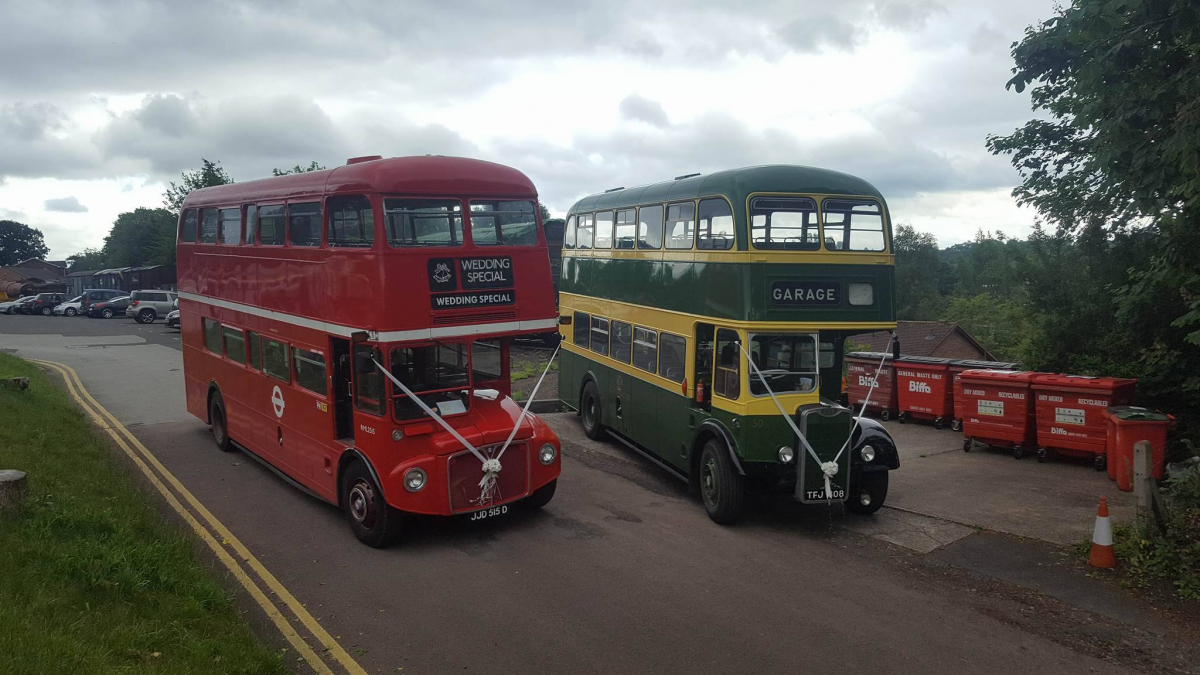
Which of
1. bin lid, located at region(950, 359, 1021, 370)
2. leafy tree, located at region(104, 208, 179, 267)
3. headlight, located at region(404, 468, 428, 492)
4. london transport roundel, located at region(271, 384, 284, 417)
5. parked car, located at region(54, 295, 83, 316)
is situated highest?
leafy tree, located at region(104, 208, 179, 267)

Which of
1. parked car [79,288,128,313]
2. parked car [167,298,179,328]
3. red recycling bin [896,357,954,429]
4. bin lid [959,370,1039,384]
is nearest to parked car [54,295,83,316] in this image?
parked car [79,288,128,313]

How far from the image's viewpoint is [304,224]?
962 centimetres

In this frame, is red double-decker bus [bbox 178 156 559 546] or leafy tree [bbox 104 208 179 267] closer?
red double-decker bus [bbox 178 156 559 546]

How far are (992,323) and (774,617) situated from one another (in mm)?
55280

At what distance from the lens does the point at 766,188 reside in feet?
31.6

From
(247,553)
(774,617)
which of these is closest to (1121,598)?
(774,617)

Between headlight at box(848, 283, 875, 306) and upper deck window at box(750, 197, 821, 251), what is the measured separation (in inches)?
27.2

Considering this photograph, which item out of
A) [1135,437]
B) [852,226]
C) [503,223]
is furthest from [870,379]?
[503,223]

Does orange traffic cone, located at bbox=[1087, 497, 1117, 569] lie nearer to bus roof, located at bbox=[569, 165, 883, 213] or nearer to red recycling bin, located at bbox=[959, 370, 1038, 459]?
bus roof, located at bbox=[569, 165, 883, 213]

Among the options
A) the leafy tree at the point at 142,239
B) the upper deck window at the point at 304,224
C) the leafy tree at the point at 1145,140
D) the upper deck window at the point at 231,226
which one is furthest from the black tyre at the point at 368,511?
the leafy tree at the point at 142,239

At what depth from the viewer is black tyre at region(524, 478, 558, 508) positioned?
32.3ft

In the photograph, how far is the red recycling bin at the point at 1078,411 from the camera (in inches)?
484

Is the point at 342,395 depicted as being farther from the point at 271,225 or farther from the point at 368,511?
the point at 271,225

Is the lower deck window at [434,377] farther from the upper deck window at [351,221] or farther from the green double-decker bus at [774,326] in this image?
the green double-decker bus at [774,326]
